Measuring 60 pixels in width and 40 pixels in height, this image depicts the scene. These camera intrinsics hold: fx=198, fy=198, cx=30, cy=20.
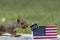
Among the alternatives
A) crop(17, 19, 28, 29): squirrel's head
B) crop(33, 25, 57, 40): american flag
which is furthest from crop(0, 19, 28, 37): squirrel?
crop(33, 25, 57, 40): american flag

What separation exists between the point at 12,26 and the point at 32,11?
8.0 inches

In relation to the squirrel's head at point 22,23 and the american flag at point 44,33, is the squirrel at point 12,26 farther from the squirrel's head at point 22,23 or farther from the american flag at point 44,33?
the american flag at point 44,33

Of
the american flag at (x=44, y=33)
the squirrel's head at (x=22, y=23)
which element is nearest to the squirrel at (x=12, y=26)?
the squirrel's head at (x=22, y=23)

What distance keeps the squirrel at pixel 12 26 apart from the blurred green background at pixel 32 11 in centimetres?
3

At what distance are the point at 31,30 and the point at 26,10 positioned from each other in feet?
0.58

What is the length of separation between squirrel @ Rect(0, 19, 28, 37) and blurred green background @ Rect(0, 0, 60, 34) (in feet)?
0.11

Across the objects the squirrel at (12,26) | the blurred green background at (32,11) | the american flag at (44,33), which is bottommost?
the american flag at (44,33)

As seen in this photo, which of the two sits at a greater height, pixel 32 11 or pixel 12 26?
pixel 32 11

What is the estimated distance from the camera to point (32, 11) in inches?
63.3

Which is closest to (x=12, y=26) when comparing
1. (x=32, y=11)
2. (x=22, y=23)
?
(x=22, y=23)

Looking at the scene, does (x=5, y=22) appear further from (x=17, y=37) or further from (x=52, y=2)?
(x=52, y=2)

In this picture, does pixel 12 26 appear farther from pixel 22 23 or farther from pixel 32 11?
pixel 32 11

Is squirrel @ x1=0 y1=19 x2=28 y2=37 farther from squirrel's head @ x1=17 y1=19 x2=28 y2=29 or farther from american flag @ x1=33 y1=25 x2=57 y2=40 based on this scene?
american flag @ x1=33 y1=25 x2=57 y2=40

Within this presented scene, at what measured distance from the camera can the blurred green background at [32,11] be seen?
159 cm
